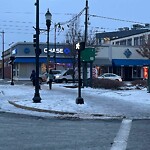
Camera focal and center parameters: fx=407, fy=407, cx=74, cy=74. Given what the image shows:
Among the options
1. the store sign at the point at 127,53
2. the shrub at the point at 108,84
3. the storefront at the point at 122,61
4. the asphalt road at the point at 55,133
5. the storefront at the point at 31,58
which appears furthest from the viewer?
the store sign at the point at 127,53

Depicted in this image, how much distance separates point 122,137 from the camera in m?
10.5

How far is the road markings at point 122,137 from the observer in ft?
30.3

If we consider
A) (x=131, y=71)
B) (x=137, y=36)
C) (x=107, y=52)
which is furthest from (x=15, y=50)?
(x=137, y=36)

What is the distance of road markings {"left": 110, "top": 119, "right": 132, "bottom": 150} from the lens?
9227 mm

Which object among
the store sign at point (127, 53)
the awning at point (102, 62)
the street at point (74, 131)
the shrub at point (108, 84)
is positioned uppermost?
the store sign at point (127, 53)

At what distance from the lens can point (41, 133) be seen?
1098cm

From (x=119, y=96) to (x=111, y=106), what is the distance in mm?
5101

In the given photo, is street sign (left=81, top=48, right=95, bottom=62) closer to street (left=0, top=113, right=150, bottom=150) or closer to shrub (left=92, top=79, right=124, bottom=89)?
shrub (left=92, top=79, right=124, bottom=89)

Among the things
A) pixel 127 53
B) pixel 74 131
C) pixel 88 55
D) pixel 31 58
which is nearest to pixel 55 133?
pixel 74 131

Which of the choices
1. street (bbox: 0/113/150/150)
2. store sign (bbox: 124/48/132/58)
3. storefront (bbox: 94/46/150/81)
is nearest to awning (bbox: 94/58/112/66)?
storefront (bbox: 94/46/150/81)

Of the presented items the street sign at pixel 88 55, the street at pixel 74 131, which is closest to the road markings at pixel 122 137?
the street at pixel 74 131

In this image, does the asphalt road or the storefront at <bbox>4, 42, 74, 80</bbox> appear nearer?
the asphalt road

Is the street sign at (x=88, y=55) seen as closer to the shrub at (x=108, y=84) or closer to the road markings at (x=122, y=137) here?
the shrub at (x=108, y=84)

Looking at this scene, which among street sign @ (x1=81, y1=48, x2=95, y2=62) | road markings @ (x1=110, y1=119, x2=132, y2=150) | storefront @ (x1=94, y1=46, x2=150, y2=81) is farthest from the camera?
storefront @ (x1=94, y1=46, x2=150, y2=81)
